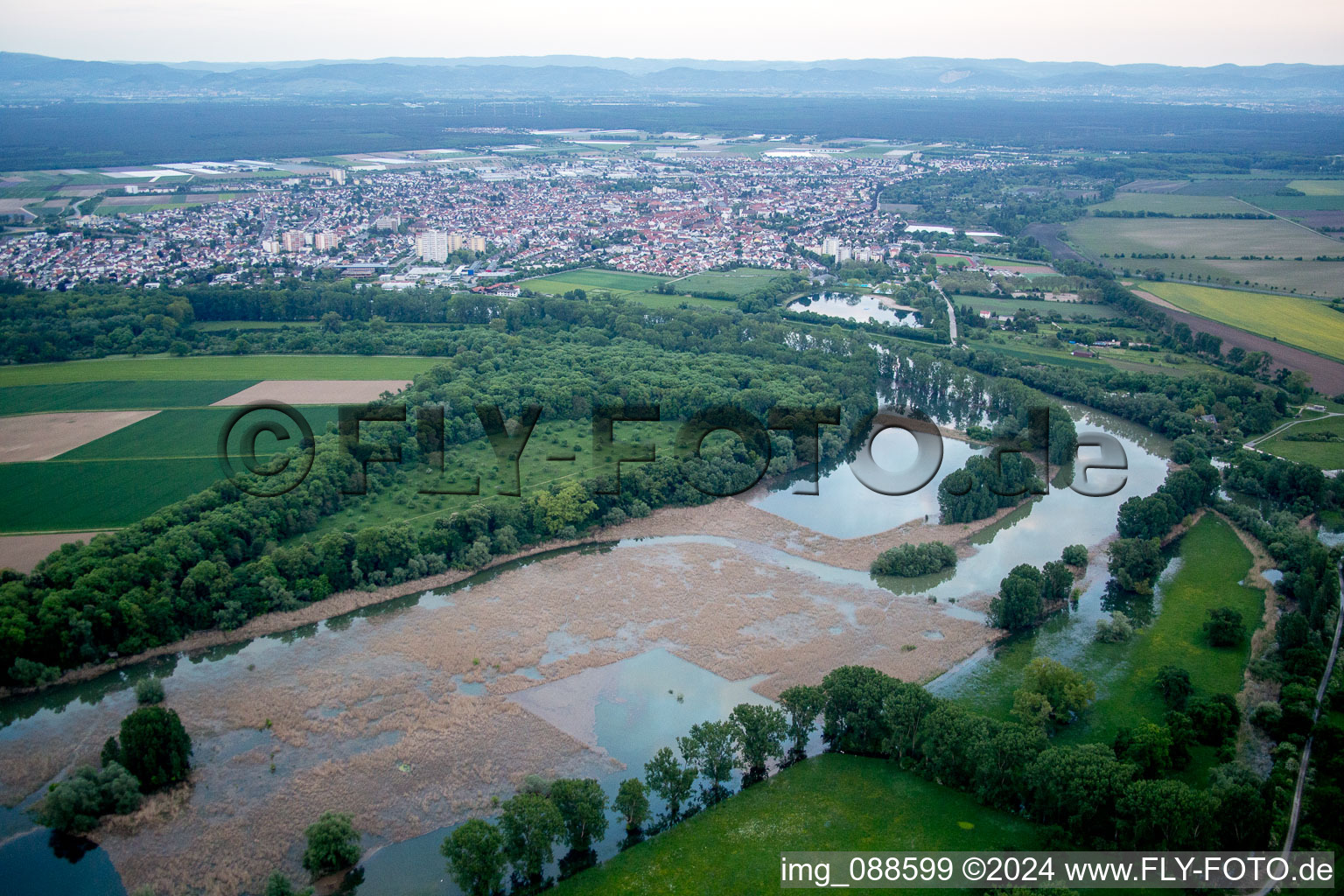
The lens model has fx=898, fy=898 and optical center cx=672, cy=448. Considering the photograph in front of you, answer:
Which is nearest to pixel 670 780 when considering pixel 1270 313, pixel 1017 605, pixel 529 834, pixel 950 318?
pixel 529 834

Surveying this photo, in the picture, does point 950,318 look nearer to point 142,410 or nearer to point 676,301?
point 676,301

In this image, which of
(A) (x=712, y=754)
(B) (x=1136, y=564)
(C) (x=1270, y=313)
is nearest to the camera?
(A) (x=712, y=754)

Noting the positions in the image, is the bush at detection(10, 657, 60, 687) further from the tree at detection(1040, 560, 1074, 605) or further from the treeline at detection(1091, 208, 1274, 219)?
the treeline at detection(1091, 208, 1274, 219)

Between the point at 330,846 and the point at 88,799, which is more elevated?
the point at 88,799

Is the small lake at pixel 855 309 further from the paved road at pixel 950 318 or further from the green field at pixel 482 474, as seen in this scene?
the green field at pixel 482 474

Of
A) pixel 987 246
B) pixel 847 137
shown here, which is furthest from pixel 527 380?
pixel 847 137

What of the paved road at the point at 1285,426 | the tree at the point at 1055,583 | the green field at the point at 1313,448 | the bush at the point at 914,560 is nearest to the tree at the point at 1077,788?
the tree at the point at 1055,583

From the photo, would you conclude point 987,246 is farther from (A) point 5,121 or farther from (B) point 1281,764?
(A) point 5,121
